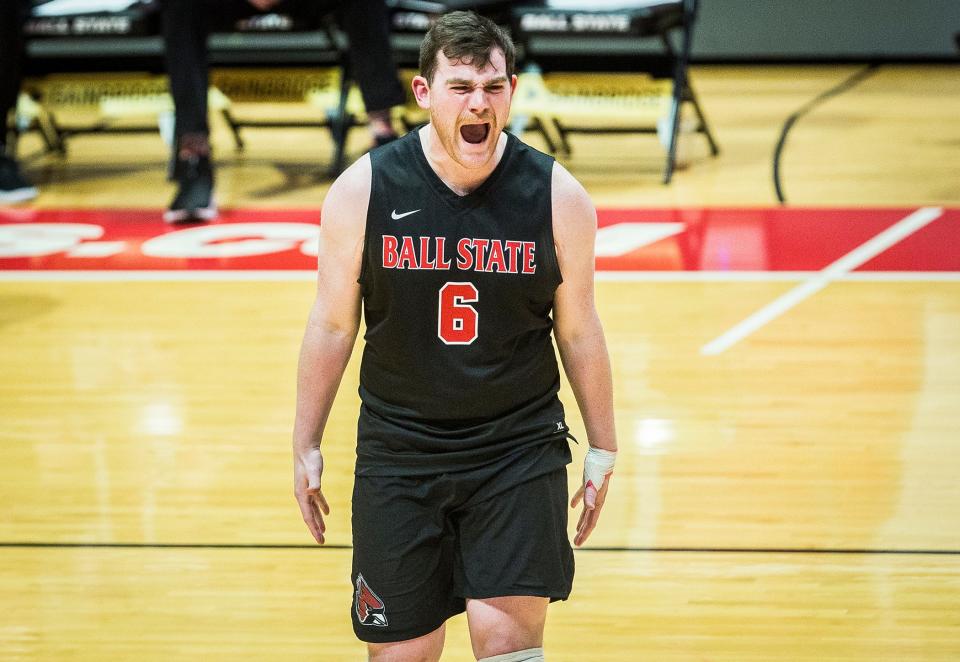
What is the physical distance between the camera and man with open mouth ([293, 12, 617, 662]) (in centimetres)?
214

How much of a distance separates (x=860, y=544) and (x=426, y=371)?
5.00 ft

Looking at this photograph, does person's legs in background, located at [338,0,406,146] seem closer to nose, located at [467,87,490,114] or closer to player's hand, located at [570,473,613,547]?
player's hand, located at [570,473,613,547]

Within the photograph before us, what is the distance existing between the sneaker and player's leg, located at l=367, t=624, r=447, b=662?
530cm

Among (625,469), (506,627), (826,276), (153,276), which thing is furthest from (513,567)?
(153,276)

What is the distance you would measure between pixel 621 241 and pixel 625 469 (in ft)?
7.88

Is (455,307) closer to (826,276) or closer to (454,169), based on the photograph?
(454,169)

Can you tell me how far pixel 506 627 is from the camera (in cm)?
218

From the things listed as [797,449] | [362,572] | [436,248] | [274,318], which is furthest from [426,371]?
[274,318]

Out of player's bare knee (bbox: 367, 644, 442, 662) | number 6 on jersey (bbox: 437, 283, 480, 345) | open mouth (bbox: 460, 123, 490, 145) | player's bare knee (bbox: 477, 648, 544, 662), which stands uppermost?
open mouth (bbox: 460, 123, 490, 145)

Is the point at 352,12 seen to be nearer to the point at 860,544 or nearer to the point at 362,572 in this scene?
the point at 860,544

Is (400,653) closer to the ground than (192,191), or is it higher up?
higher up

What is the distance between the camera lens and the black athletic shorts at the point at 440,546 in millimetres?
2191

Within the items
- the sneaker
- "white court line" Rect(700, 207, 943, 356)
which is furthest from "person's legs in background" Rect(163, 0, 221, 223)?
"white court line" Rect(700, 207, 943, 356)

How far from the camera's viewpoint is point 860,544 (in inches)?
127
